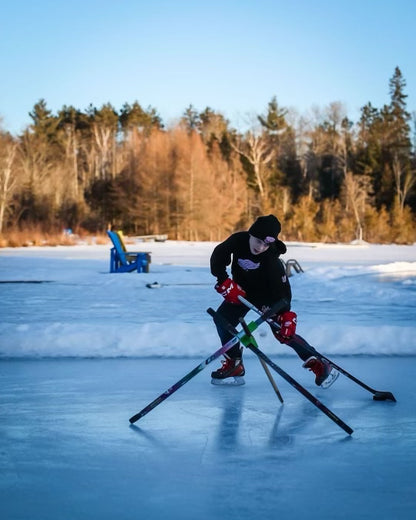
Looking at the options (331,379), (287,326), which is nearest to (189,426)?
(287,326)

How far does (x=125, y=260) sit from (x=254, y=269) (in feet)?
31.9

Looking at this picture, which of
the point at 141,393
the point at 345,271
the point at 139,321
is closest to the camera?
the point at 141,393

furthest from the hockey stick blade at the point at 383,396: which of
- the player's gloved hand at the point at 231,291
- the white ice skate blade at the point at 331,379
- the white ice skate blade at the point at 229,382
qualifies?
the player's gloved hand at the point at 231,291

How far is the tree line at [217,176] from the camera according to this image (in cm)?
4044

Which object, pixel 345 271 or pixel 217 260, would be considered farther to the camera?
pixel 345 271

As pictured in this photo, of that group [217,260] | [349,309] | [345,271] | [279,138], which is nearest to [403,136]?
[279,138]

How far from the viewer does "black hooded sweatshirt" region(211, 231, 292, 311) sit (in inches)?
160

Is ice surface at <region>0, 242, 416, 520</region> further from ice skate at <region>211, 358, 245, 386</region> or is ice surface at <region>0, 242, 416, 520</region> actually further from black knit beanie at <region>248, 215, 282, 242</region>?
black knit beanie at <region>248, 215, 282, 242</region>

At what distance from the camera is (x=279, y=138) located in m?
57.8

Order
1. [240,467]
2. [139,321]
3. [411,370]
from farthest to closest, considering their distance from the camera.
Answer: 1. [139,321]
2. [411,370]
3. [240,467]

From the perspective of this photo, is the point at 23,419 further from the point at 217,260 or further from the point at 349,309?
the point at 349,309

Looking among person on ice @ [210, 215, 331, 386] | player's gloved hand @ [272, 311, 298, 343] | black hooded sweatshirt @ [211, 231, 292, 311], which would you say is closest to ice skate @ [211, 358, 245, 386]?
person on ice @ [210, 215, 331, 386]

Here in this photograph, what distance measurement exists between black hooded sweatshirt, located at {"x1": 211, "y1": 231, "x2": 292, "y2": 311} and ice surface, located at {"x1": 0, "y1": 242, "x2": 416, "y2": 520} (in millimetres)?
597

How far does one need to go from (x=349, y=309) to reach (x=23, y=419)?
Answer: 5.04 meters
